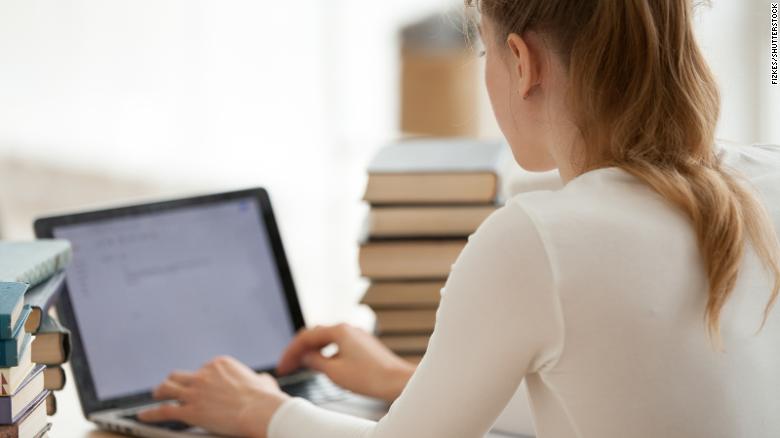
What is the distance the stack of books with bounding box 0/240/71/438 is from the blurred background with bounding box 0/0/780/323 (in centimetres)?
317

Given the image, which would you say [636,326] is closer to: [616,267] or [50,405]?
[616,267]

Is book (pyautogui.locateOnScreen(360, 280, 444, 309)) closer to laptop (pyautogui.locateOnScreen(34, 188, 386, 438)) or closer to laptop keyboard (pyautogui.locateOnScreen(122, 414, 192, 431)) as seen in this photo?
laptop (pyautogui.locateOnScreen(34, 188, 386, 438))

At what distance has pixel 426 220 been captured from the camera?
1.34 meters

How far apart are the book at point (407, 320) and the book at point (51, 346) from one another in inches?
21.6

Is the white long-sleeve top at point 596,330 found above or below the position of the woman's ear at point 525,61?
below

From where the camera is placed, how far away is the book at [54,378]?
0.90 meters

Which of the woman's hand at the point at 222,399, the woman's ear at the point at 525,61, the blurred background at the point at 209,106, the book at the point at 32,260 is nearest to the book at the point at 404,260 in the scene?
the woman's hand at the point at 222,399

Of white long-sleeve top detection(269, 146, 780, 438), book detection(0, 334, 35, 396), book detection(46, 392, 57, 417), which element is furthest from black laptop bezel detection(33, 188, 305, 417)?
white long-sleeve top detection(269, 146, 780, 438)

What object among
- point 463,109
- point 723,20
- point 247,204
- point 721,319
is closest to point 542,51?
point 721,319

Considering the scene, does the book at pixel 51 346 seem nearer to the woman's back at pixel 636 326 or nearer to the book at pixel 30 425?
the book at pixel 30 425

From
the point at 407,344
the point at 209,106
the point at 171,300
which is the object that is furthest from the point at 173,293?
the point at 209,106

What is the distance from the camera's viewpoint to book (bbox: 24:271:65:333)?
0.81 metres

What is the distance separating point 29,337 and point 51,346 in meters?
0.13

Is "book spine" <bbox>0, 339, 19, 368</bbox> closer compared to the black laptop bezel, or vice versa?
"book spine" <bbox>0, 339, 19, 368</bbox>
